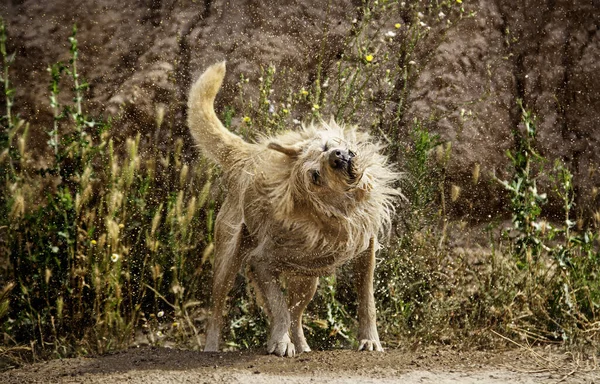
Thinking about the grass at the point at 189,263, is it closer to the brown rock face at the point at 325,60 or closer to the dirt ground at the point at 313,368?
the brown rock face at the point at 325,60

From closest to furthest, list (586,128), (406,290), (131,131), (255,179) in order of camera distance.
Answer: (255,179), (406,290), (131,131), (586,128)

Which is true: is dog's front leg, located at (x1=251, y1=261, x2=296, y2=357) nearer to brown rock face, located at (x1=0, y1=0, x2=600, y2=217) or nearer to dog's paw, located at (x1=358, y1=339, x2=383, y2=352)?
dog's paw, located at (x1=358, y1=339, x2=383, y2=352)

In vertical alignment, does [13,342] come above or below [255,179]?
below

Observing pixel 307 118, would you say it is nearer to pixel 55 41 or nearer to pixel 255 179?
pixel 255 179

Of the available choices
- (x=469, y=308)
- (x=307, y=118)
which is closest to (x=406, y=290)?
(x=469, y=308)

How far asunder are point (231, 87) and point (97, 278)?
6.65 feet

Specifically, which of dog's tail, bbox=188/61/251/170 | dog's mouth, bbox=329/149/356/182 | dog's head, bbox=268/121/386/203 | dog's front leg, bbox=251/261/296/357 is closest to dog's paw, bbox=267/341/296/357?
dog's front leg, bbox=251/261/296/357

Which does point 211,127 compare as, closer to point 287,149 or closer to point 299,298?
point 287,149

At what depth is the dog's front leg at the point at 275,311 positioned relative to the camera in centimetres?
459

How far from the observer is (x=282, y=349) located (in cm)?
456

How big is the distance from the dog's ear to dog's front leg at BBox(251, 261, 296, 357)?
24.2 inches

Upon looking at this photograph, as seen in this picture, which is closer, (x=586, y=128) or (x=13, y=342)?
(x=13, y=342)

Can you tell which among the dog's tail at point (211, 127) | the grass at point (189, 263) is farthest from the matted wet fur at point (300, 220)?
the grass at point (189, 263)

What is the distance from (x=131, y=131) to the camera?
6.47m
